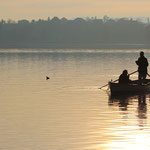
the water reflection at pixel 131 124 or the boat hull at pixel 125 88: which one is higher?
the boat hull at pixel 125 88

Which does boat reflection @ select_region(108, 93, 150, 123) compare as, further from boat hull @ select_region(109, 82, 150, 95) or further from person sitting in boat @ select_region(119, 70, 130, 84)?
person sitting in boat @ select_region(119, 70, 130, 84)

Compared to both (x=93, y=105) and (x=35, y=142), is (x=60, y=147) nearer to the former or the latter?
(x=35, y=142)

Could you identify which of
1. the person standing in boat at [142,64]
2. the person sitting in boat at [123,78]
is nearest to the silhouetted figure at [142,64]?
the person standing in boat at [142,64]

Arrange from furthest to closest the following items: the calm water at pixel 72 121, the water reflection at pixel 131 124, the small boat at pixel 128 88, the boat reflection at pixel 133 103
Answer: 1. the small boat at pixel 128 88
2. the boat reflection at pixel 133 103
3. the calm water at pixel 72 121
4. the water reflection at pixel 131 124

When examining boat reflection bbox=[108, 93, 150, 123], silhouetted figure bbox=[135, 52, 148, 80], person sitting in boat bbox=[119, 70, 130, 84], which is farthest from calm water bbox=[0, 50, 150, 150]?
silhouetted figure bbox=[135, 52, 148, 80]

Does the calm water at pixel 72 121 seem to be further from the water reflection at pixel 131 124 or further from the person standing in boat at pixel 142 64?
the person standing in boat at pixel 142 64

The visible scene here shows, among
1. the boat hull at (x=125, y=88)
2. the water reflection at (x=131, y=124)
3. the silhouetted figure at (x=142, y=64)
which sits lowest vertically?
the water reflection at (x=131, y=124)

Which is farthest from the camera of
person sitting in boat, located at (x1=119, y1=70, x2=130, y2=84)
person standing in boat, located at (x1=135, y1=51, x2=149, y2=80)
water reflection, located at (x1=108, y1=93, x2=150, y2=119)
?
person standing in boat, located at (x1=135, y1=51, x2=149, y2=80)

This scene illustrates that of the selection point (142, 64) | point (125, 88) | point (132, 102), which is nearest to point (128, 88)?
point (125, 88)

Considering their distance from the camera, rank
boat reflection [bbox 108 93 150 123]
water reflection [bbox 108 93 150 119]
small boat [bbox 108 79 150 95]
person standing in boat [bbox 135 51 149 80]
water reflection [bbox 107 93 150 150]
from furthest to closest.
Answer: person standing in boat [bbox 135 51 149 80] < small boat [bbox 108 79 150 95] < water reflection [bbox 108 93 150 119] < boat reflection [bbox 108 93 150 123] < water reflection [bbox 107 93 150 150]

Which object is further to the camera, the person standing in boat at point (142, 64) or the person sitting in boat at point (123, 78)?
the person standing in boat at point (142, 64)

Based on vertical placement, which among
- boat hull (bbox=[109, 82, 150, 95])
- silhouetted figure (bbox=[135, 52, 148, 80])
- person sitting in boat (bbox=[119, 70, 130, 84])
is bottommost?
boat hull (bbox=[109, 82, 150, 95])

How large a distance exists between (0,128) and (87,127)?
108 inches

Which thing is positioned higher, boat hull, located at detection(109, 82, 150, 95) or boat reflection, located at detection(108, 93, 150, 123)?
boat hull, located at detection(109, 82, 150, 95)
